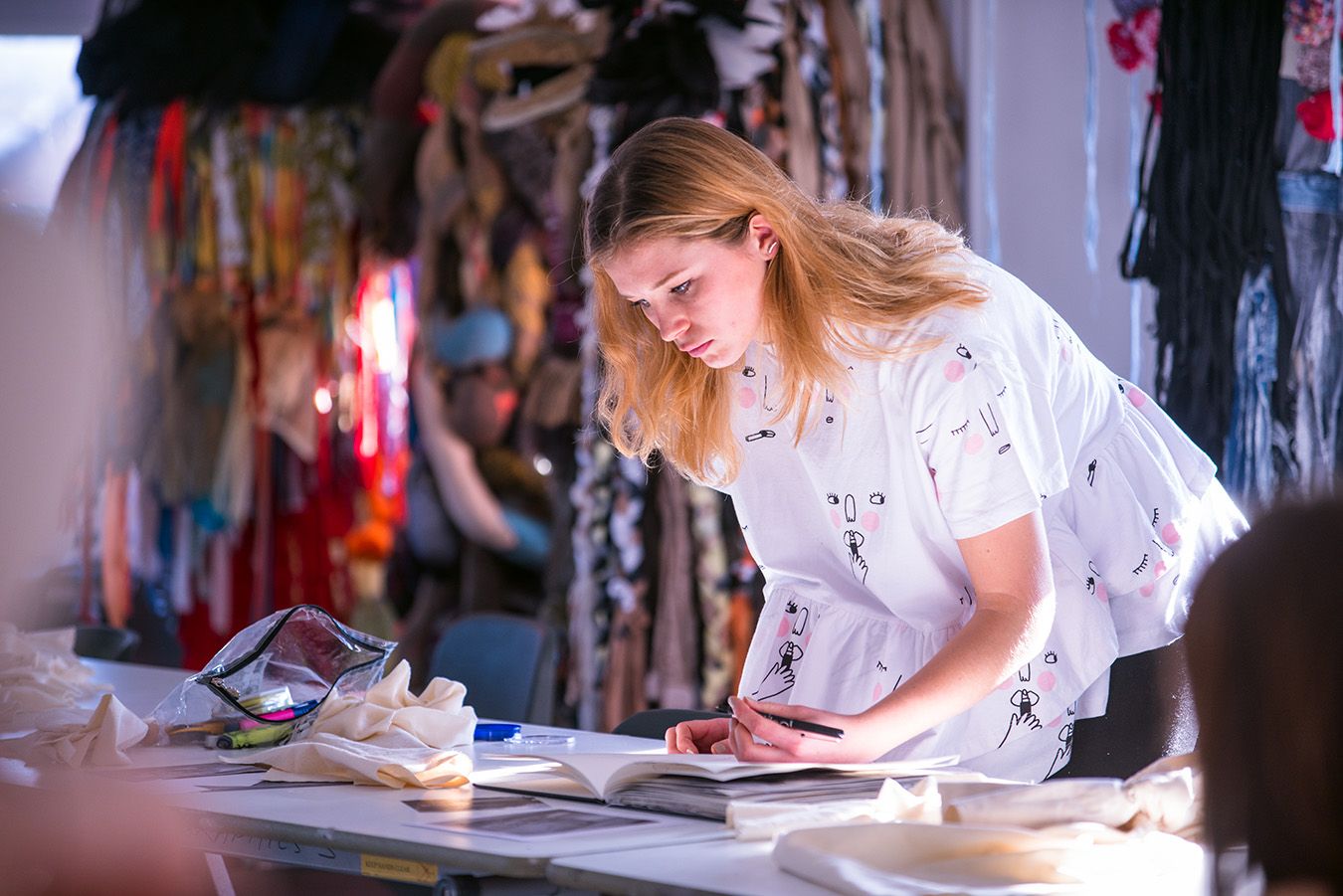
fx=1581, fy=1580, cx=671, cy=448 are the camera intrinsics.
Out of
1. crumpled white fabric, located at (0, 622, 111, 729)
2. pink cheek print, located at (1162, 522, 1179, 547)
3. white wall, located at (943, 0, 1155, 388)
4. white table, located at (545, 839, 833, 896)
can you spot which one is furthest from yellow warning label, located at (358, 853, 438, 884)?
white wall, located at (943, 0, 1155, 388)

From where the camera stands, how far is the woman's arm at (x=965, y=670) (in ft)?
5.74

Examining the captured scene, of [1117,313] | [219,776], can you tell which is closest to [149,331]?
[1117,313]

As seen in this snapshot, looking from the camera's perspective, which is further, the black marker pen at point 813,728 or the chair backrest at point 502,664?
the chair backrest at point 502,664

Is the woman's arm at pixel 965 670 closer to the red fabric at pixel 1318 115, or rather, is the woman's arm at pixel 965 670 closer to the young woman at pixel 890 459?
the young woman at pixel 890 459

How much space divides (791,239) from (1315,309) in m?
1.72

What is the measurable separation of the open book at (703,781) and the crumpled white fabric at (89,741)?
0.52 metres

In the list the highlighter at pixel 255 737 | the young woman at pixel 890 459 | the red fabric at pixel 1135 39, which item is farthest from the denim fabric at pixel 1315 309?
the highlighter at pixel 255 737

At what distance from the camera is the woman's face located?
1.90 m

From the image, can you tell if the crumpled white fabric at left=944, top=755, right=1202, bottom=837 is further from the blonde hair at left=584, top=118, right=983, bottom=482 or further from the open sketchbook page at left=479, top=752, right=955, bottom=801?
the blonde hair at left=584, top=118, right=983, bottom=482

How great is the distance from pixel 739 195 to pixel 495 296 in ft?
8.52

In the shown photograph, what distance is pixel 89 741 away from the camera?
201 centimetres

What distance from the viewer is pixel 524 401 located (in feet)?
14.3

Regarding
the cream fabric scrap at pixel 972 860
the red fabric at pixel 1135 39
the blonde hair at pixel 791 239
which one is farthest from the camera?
the red fabric at pixel 1135 39

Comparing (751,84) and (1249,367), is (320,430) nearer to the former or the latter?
(751,84)
